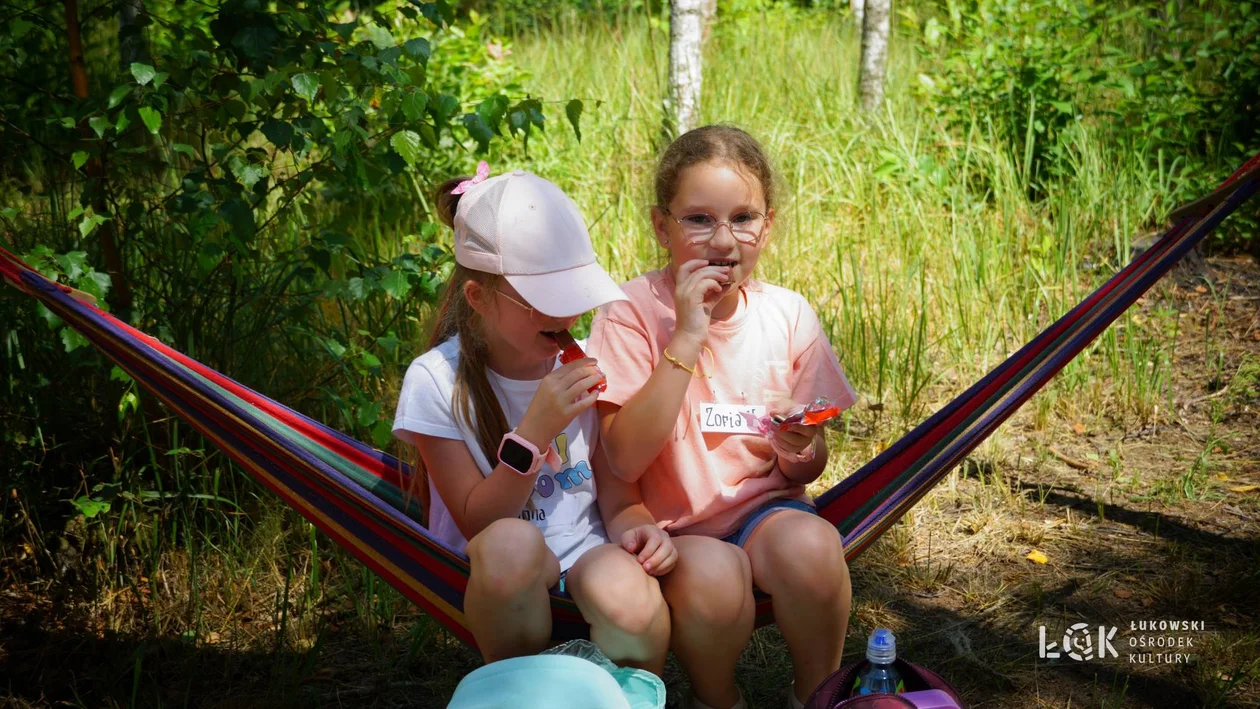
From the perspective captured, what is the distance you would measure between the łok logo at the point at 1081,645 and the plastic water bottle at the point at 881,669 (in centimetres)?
79

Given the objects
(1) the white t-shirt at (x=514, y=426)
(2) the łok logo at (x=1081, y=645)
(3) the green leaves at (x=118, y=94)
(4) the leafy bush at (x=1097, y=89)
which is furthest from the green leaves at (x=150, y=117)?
(4) the leafy bush at (x=1097, y=89)

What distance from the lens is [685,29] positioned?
14.4ft

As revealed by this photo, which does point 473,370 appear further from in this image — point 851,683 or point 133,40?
point 133,40

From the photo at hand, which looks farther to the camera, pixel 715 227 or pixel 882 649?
pixel 715 227

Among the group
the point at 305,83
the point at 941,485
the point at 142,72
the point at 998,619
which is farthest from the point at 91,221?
the point at 941,485

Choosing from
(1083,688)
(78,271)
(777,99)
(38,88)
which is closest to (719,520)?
(1083,688)

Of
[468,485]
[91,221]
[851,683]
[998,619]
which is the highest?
[91,221]

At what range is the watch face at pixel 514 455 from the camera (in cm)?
157

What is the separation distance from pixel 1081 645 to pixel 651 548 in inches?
42.4

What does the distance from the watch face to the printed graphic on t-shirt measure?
0.17 meters

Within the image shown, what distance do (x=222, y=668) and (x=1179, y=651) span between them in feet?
6.31

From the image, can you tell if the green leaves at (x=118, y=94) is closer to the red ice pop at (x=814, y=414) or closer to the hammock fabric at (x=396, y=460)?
the hammock fabric at (x=396, y=460)

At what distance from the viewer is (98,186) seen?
220 cm

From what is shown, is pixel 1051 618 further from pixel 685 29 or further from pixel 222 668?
pixel 685 29
